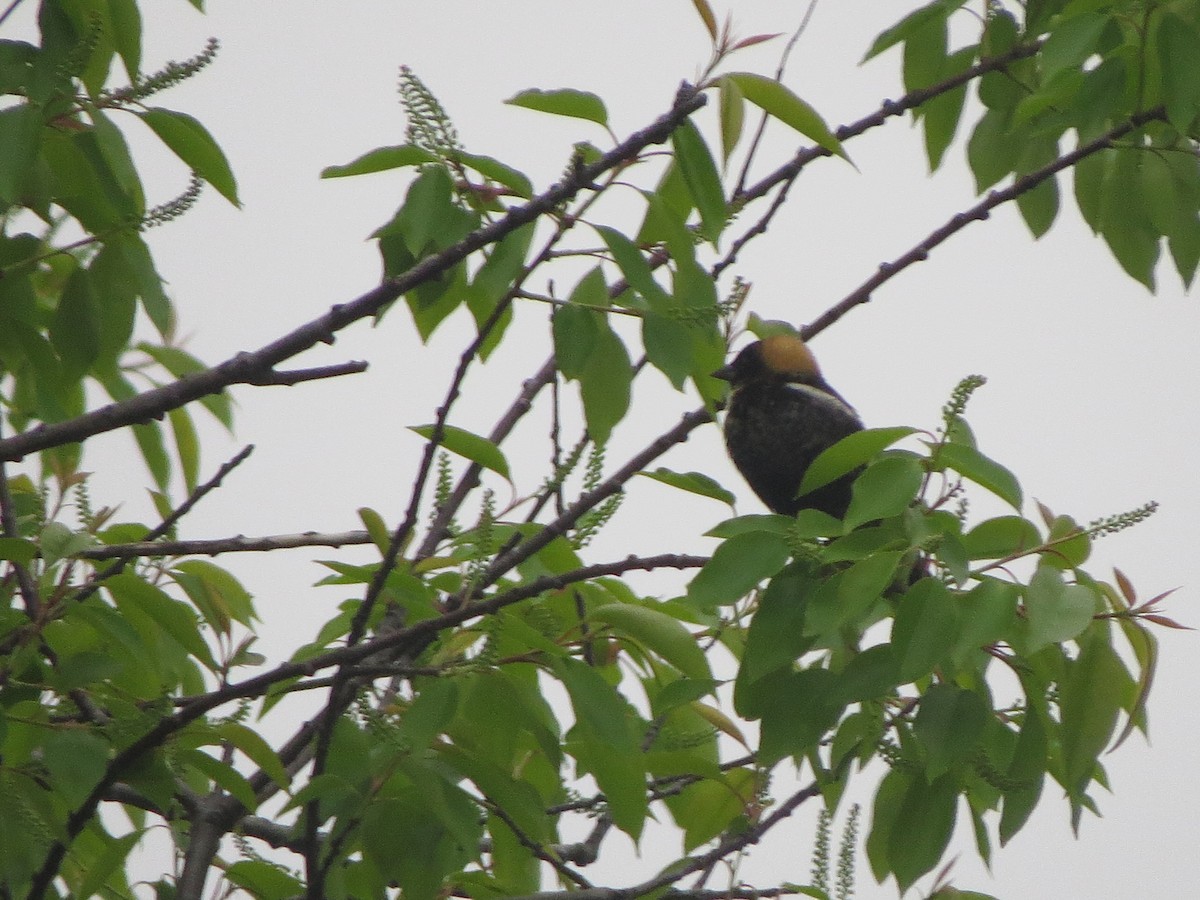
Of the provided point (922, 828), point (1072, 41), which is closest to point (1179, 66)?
point (1072, 41)

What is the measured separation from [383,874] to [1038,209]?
1.77 meters

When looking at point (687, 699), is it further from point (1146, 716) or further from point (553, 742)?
point (1146, 716)

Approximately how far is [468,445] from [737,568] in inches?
14.8

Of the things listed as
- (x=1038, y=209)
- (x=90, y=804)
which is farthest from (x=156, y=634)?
(x=1038, y=209)

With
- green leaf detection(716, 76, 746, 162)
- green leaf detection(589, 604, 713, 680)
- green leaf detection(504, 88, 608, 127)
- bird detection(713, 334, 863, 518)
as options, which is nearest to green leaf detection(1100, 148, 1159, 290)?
bird detection(713, 334, 863, 518)

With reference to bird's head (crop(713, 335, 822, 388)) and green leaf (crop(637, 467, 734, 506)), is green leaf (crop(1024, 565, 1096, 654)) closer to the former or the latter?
green leaf (crop(637, 467, 734, 506))

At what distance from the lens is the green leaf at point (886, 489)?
1.59 metres

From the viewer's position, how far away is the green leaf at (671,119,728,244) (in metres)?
1.61

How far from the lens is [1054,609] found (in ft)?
4.83

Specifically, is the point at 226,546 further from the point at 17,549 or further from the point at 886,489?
the point at 886,489

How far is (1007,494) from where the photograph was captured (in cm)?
159

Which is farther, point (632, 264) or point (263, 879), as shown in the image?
point (263, 879)

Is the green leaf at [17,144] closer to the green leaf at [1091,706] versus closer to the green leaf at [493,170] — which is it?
the green leaf at [493,170]

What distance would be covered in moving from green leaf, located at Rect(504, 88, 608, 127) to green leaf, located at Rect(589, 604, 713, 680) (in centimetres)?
61
